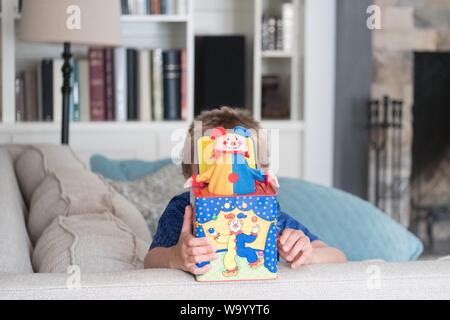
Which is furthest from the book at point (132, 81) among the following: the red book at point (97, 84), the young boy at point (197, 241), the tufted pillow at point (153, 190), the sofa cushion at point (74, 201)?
the young boy at point (197, 241)

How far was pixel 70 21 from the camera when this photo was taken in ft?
9.53

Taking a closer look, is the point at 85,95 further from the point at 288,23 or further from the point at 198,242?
the point at 198,242

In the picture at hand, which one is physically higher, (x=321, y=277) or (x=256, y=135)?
(x=256, y=135)

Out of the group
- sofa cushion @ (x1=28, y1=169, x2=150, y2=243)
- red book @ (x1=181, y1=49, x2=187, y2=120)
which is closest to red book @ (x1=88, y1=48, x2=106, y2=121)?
red book @ (x1=181, y1=49, x2=187, y2=120)

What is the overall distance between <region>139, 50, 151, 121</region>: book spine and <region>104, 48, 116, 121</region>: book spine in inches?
4.8

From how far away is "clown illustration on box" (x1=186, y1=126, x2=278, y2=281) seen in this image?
1103 mm

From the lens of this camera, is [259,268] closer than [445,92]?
Yes

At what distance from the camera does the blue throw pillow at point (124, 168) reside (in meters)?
2.75

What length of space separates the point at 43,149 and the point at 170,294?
4.29ft

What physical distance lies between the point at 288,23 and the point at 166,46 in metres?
Answer: 0.60

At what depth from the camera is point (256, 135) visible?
136cm

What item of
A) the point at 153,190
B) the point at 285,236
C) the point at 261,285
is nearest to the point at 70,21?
the point at 153,190
